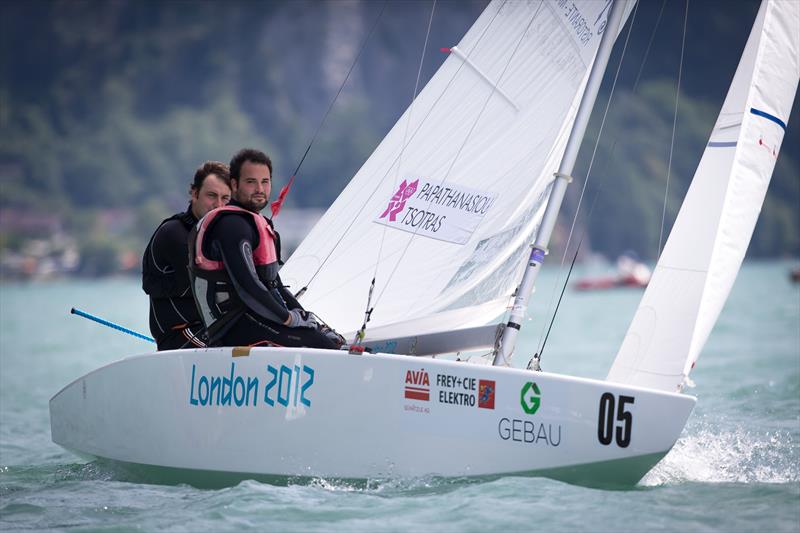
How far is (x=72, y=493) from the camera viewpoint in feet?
15.1

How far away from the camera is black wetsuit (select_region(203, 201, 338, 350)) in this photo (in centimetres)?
419

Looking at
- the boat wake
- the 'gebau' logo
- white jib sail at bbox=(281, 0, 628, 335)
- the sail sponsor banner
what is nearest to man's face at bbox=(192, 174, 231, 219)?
white jib sail at bbox=(281, 0, 628, 335)

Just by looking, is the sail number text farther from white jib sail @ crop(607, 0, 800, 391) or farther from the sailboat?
white jib sail @ crop(607, 0, 800, 391)

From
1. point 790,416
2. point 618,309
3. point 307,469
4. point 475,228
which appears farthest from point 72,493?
point 618,309

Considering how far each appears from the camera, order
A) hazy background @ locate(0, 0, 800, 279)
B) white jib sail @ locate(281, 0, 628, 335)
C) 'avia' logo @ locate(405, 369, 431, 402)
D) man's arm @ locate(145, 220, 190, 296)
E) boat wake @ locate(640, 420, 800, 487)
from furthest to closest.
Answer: hazy background @ locate(0, 0, 800, 279) < white jib sail @ locate(281, 0, 628, 335) < man's arm @ locate(145, 220, 190, 296) < boat wake @ locate(640, 420, 800, 487) < 'avia' logo @ locate(405, 369, 431, 402)

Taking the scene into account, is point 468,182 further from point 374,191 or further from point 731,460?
point 731,460

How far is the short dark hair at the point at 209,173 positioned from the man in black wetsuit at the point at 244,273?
0.45m

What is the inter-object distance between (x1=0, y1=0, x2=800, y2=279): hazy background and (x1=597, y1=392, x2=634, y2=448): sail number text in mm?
54778

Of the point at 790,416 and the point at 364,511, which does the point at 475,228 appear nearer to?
the point at 364,511

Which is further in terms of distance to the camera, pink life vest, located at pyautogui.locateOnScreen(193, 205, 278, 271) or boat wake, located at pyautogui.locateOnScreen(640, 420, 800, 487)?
boat wake, located at pyautogui.locateOnScreen(640, 420, 800, 487)

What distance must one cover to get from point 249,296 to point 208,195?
0.73 meters

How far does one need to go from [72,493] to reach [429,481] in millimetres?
1574

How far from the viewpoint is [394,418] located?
4.12 metres

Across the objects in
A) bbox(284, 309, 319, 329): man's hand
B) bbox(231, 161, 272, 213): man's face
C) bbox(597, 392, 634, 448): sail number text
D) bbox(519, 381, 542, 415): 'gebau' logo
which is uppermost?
bbox(231, 161, 272, 213): man's face
